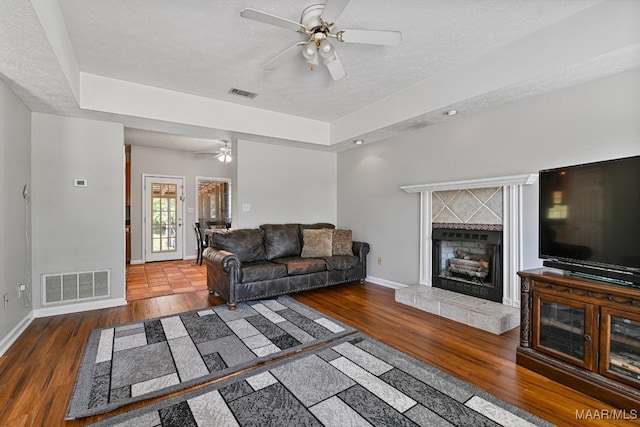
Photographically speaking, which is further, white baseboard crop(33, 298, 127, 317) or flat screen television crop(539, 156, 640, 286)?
white baseboard crop(33, 298, 127, 317)

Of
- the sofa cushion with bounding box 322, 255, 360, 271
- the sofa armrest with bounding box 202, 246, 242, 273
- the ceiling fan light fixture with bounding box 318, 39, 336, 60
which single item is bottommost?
the sofa cushion with bounding box 322, 255, 360, 271

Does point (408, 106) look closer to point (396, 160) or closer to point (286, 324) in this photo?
point (396, 160)

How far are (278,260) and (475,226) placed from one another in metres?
2.65

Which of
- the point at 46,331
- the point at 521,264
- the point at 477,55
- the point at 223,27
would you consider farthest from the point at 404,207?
the point at 46,331

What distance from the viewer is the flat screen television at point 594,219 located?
6.31ft

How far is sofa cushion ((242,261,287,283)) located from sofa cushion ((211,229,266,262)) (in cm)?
23

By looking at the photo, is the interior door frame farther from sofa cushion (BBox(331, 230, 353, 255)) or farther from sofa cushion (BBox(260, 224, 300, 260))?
sofa cushion (BBox(331, 230, 353, 255))

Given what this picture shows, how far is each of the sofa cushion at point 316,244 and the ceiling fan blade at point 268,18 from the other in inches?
→ 120

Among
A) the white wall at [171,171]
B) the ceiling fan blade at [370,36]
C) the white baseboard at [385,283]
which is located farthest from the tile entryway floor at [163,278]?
the ceiling fan blade at [370,36]

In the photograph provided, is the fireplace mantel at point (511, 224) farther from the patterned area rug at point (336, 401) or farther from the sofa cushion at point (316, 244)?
the sofa cushion at point (316, 244)

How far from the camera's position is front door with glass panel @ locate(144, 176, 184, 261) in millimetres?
7094

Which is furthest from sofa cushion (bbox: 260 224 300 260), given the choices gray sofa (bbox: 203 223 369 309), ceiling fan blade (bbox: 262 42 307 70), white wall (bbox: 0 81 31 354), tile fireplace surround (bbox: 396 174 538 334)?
white wall (bbox: 0 81 31 354)

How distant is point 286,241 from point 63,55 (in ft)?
10.6

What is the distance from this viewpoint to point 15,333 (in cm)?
282
